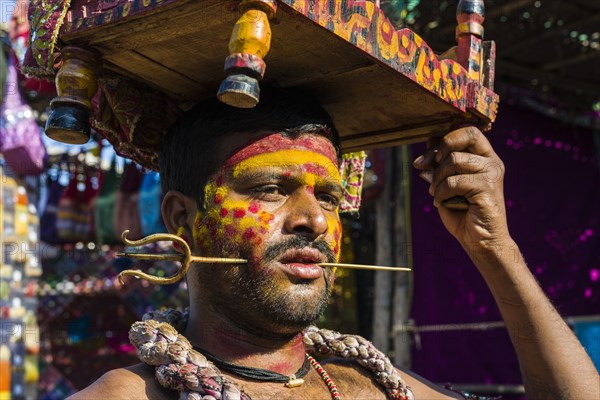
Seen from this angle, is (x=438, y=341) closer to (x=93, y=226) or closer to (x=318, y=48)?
(x=93, y=226)

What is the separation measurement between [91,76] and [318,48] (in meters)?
0.56

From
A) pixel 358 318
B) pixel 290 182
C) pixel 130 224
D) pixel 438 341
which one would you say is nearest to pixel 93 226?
pixel 130 224

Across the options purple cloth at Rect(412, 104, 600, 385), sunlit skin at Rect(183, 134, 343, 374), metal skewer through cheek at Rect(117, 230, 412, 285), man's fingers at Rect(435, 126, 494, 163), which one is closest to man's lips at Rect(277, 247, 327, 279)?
sunlit skin at Rect(183, 134, 343, 374)

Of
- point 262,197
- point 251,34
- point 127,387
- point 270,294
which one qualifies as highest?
point 251,34

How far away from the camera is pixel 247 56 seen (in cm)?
150

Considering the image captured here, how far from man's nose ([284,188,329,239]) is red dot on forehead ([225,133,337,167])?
0.48 ft

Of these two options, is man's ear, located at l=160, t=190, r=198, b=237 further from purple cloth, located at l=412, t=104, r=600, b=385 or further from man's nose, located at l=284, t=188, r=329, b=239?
purple cloth, located at l=412, t=104, r=600, b=385

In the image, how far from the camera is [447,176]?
2.24m

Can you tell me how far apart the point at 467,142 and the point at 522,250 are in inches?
127

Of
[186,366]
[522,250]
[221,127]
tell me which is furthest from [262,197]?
[522,250]

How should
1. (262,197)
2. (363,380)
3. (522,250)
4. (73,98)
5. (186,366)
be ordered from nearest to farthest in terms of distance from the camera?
(73,98)
(186,366)
(262,197)
(363,380)
(522,250)

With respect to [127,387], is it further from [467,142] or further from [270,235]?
[467,142]

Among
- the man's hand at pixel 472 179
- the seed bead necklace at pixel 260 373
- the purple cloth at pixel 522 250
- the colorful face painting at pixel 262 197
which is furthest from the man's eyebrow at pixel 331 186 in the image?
the purple cloth at pixel 522 250

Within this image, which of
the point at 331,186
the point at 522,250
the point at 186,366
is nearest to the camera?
the point at 186,366
